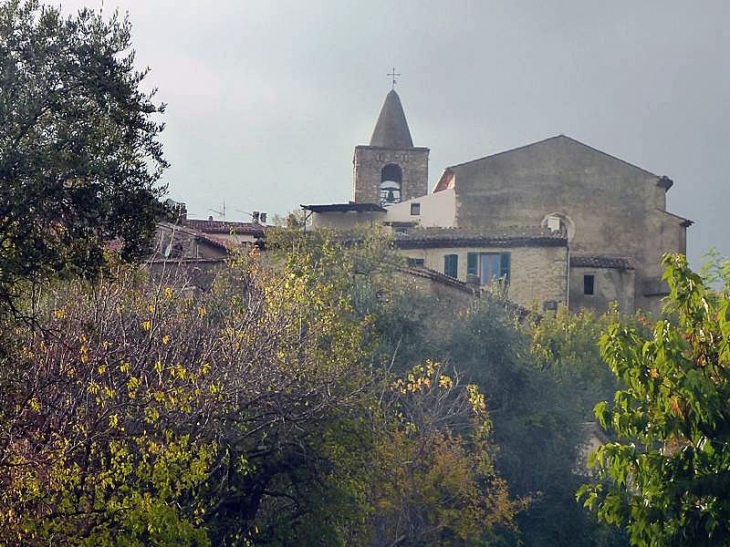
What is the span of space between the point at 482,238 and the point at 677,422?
37185 millimetres

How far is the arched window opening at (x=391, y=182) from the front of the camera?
7400 cm

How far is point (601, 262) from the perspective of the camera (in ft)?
177

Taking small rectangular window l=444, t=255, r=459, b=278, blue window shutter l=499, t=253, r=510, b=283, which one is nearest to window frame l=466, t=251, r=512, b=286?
blue window shutter l=499, t=253, r=510, b=283

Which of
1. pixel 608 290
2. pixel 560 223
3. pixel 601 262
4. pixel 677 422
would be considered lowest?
pixel 677 422

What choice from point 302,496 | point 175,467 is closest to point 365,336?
point 302,496

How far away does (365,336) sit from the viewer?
95.6 feet

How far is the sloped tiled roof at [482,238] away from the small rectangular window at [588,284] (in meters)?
3.27

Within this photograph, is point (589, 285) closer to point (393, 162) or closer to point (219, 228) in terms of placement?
point (219, 228)

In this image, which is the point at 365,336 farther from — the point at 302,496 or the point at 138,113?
the point at 138,113

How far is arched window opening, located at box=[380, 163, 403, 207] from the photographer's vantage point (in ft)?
243

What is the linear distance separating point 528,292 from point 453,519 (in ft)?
88.1

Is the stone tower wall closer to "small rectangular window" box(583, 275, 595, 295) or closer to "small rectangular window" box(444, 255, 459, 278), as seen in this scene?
"small rectangular window" box(583, 275, 595, 295)

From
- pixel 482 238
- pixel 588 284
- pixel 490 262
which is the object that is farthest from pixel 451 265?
pixel 588 284

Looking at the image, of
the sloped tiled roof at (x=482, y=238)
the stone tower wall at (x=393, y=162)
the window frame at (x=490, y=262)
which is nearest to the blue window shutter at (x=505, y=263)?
the window frame at (x=490, y=262)
